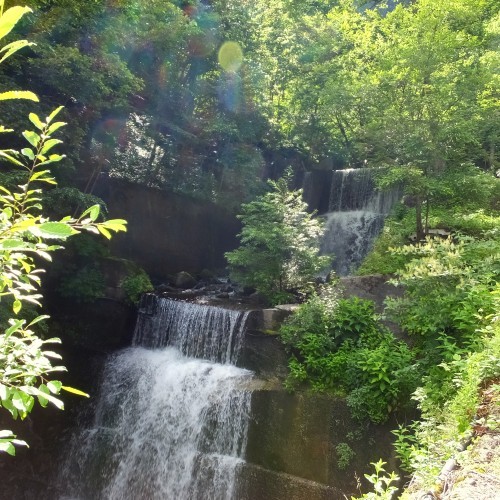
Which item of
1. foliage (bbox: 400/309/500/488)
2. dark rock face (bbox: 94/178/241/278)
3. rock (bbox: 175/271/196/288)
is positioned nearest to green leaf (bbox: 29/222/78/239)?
foliage (bbox: 400/309/500/488)

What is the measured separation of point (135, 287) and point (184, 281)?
279 cm

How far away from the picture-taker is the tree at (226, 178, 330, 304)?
1139cm

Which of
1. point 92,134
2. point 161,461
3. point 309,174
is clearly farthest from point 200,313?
point 309,174

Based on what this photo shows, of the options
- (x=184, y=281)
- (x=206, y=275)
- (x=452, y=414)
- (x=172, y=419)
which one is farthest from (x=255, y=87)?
(x=452, y=414)

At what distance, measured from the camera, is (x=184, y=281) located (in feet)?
50.9

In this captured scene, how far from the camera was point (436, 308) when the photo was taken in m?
6.61

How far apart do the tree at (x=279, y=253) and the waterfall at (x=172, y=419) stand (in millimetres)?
1759

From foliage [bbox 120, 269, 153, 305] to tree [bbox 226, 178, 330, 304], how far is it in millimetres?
3017

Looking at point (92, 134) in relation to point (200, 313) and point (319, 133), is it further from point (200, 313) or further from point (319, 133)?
point (319, 133)

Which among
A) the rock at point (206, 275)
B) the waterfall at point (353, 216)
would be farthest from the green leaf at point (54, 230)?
the rock at point (206, 275)

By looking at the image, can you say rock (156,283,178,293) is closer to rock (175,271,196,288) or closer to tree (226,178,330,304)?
rock (175,271,196,288)

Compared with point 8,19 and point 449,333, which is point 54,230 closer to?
point 8,19

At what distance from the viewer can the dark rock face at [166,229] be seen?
642 inches

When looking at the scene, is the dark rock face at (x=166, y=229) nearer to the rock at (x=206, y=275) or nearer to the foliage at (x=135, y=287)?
the rock at (x=206, y=275)
